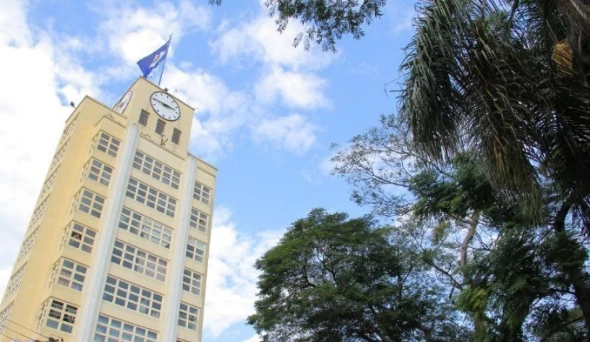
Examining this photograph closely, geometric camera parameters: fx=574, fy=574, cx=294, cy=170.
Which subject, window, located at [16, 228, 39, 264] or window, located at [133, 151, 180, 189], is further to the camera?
window, located at [133, 151, 180, 189]

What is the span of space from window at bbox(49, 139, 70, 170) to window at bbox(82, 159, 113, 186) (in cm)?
285

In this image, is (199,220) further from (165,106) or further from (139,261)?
(165,106)

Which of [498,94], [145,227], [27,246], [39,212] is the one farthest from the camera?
[145,227]

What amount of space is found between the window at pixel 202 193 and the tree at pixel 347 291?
650 inches

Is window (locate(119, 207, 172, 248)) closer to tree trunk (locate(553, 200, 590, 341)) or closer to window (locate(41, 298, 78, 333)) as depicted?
window (locate(41, 298, 78, 333))

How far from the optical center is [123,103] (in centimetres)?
3812

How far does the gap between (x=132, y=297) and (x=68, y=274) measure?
3.48 metres

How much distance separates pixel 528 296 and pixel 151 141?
1111 inches

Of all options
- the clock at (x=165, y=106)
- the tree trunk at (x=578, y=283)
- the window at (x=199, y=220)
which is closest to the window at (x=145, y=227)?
the window at (x=199, y=220)

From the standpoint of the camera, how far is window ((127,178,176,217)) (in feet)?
107

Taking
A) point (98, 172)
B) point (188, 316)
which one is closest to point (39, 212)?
point (98, 172)

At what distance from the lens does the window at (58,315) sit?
26016 mm

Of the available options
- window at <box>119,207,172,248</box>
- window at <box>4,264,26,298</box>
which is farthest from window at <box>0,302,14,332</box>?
window at <box>119,207,172,248</box>

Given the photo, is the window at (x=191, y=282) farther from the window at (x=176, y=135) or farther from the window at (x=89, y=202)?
the window at (x=176, y=135)
